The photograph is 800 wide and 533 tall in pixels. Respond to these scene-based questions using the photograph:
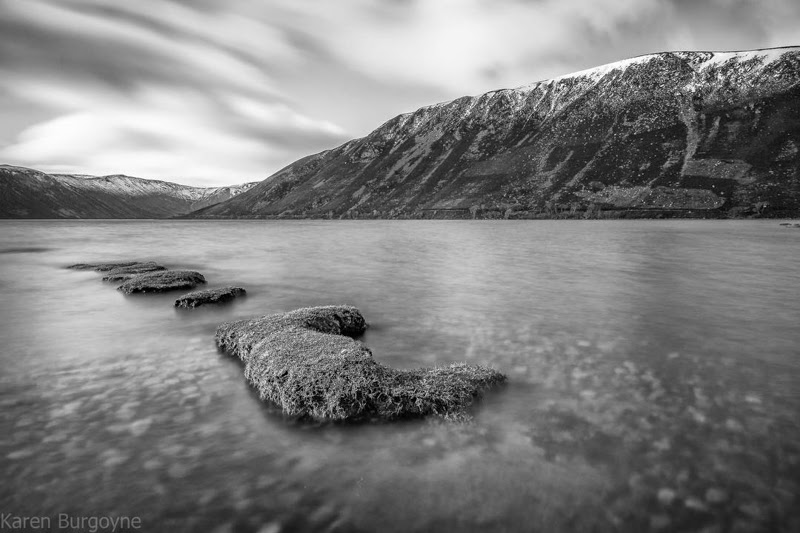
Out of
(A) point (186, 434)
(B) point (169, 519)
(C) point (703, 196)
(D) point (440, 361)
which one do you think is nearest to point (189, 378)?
(A) point (186, 434)

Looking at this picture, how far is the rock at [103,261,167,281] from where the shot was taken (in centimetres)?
2928

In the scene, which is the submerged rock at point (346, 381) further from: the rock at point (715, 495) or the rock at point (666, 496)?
the rock at point (715, 495)

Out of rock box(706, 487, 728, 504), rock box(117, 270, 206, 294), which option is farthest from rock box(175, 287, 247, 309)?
rock box(706, 487, 728, 504)

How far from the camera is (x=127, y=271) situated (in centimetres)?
3253

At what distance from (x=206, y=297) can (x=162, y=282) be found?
6225mm

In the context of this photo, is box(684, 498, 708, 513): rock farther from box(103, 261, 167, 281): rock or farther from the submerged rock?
box(103, 261, 167, 281): rock

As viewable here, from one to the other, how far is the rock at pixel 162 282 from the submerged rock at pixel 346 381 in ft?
49.8

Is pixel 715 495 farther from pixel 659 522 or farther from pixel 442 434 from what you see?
pixel 442 434

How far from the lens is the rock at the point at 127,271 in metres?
29.3

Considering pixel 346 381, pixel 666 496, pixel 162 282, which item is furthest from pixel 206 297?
pixel 666 496

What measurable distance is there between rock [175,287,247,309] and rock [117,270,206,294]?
4.26 meters

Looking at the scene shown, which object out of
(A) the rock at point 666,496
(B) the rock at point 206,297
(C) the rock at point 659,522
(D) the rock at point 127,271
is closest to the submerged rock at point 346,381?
(A) the rock at point 666,496

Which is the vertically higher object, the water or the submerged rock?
the submerged rock

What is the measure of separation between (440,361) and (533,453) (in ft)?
17.2
